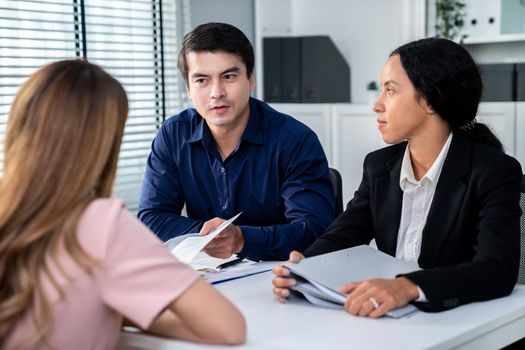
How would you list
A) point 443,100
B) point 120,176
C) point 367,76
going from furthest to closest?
point 367,76 < point 120,176 < point 443,100

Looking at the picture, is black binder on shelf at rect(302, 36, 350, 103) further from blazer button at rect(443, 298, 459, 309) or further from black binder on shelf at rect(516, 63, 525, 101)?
blazer button at rect(443, 298, 459, 309)

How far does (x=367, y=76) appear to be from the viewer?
446cm

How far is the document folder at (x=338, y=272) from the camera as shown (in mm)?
1407

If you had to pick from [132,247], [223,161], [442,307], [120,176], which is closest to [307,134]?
[223,161]

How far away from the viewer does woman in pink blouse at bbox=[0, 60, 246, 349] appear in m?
1.05

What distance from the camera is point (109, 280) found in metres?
1.07

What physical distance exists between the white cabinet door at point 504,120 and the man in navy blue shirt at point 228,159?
1741 mm

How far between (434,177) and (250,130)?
0.68 metres

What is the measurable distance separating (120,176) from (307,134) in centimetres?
195

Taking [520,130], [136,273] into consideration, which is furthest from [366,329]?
[520,130]

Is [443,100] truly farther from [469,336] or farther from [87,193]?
[87,193]

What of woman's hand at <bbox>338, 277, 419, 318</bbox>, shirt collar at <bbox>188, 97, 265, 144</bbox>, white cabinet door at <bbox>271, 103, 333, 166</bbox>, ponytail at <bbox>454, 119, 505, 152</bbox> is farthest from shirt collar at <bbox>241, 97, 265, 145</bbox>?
white cabinet door at <bbox>271, 103, 333, 166</bbox>

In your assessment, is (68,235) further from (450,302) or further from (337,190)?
(337,190)

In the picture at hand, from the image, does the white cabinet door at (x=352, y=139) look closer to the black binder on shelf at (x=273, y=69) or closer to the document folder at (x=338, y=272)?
the black binder on shelf at (x=273, y=69)
